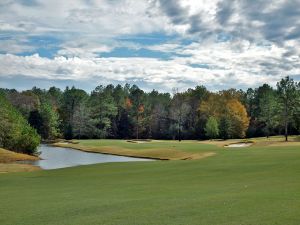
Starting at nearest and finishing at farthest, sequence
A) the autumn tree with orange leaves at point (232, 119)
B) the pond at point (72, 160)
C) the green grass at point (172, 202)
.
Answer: the green grass at point (172, 202) → the pond at point (72, 160) → the autumn tree with orange leaves at point (232, 119)

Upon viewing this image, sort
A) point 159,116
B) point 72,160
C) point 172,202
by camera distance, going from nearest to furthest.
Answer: point 172,202 < point 72,160 < point 159,116

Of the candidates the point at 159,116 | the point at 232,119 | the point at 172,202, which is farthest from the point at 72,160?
the point at 159,116

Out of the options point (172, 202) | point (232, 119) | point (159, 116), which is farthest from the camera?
point (159, 116)

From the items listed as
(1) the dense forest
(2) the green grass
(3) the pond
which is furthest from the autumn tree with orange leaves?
(2) the green grass

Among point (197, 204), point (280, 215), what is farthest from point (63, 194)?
point (280, 215)

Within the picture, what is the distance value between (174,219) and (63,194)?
10546 mm

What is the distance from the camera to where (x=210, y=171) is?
33000 mm

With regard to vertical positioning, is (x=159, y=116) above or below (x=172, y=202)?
above

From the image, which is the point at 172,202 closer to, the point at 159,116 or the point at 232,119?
the point at 232,119

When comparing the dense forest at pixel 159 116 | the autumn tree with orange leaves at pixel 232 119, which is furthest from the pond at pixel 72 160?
the autumn tree with orange leaves at pixel 232 119

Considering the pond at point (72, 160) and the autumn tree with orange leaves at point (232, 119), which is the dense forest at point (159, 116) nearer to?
the autumn tree with orange leaves at point (232, 119)

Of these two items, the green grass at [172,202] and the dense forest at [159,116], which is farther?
the dense forest at [159,116]

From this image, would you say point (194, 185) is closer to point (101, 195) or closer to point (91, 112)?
point (101, 195)

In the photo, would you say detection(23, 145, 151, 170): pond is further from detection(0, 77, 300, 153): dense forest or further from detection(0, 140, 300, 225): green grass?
detection(0, 77, 300, 153): dense forest
